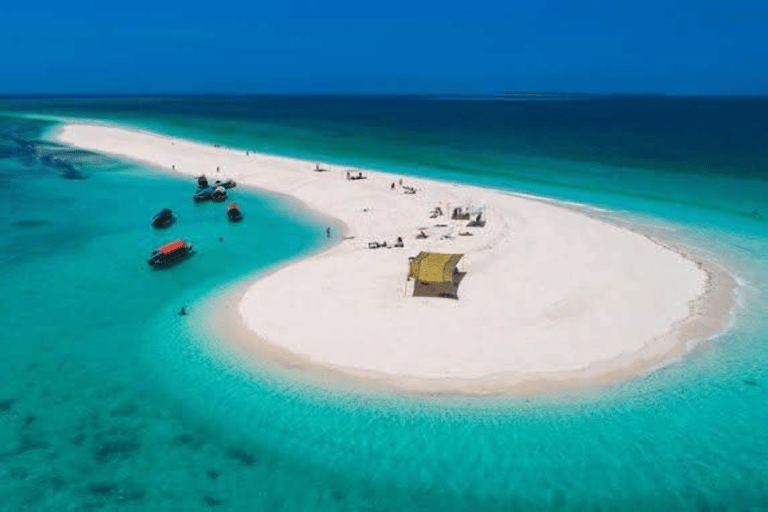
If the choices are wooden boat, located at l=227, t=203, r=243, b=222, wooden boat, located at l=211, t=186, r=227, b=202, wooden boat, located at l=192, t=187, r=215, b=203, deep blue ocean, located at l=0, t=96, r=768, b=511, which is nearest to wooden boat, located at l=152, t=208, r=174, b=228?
wooden boat, located at l=227, t=203, r=243, b=222

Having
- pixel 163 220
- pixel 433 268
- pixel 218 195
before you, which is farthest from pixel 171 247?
pixel 218 195

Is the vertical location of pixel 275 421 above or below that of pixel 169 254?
below

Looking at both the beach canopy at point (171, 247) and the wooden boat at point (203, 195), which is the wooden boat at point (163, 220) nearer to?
the wooden boat at point (203, 195)

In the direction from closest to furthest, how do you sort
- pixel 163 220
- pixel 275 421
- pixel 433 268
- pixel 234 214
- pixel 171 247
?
pixel 275 421, pixel 433 268, pixel 171 247, pixel 163 220, pixel 234 214

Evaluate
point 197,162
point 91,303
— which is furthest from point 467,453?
point 197,162

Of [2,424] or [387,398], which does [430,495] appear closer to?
[387,398]

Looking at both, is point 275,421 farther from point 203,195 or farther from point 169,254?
point 203,195
